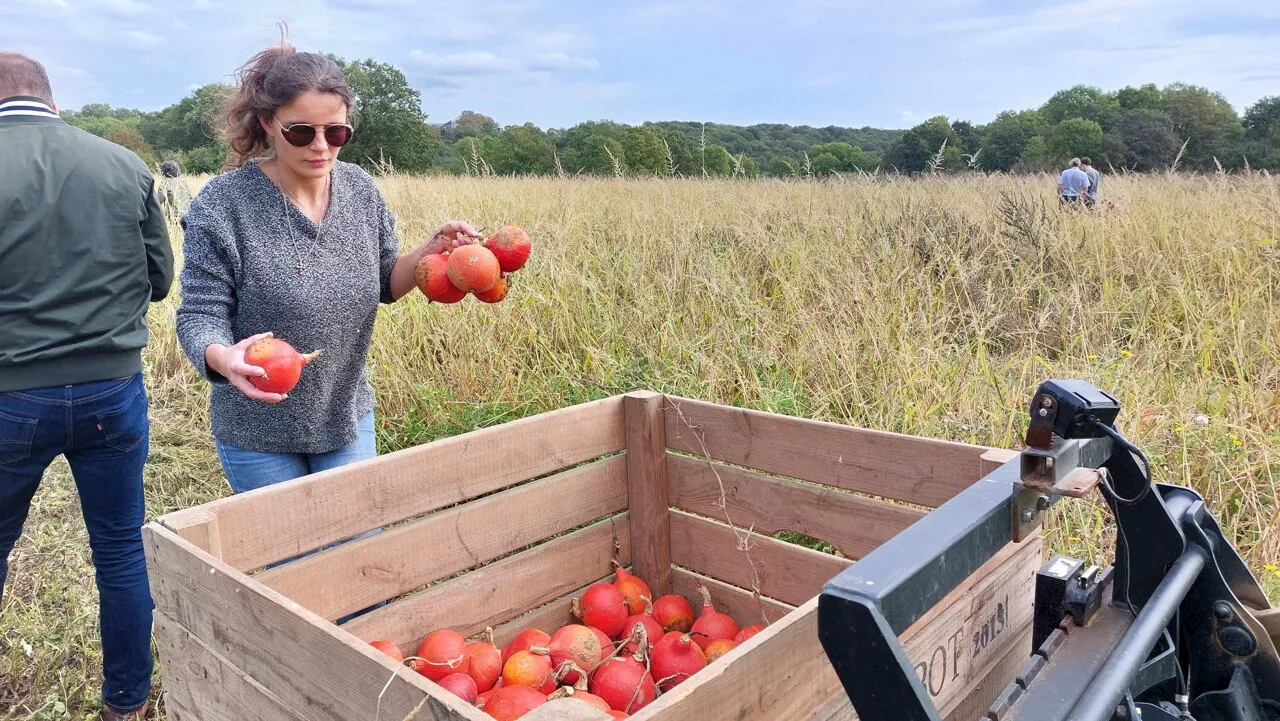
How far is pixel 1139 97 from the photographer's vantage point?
33969mm

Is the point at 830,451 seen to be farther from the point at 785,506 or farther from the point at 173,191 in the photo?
the point at 173,191

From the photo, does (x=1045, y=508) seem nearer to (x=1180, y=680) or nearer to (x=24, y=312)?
(x=1180, y=680)

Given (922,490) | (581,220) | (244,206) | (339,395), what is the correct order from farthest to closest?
(581,220) → (339,395) → (244,206) → (922,490)

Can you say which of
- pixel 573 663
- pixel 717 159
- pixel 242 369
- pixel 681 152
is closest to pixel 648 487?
pixel 573 663

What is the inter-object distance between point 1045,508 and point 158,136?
129 ft

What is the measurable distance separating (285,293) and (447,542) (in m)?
0.69

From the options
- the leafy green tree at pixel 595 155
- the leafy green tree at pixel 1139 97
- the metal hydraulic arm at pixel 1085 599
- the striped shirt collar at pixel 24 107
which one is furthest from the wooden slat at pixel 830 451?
the leafy green tree at pixel 1139 97

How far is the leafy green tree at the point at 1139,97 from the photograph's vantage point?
3142cm

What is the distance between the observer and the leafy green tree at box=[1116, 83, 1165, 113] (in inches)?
1237

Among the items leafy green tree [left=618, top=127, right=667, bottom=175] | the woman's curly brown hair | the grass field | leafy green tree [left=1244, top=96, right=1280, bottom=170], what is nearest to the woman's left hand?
the woman's curly brown hair

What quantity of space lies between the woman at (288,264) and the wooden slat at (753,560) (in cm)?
90

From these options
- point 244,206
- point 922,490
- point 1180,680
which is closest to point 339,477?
point 244,206

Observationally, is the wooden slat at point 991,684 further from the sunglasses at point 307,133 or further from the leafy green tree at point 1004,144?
the leafy green tree at point 1004,144

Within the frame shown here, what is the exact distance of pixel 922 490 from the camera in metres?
1.78
